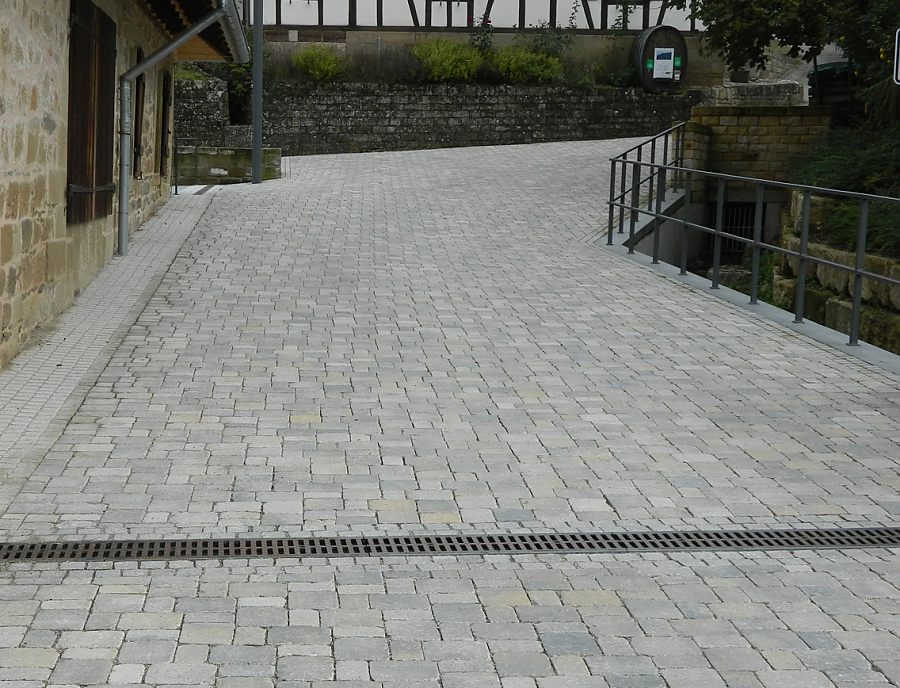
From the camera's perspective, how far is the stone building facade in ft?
22.6

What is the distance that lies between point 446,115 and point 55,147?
19.9m

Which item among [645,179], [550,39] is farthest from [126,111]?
[550,39]

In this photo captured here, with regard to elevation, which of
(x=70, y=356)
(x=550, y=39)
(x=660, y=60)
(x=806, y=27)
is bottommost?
(x=70, y=356)

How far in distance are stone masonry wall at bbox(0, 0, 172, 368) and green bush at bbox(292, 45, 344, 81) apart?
60.0ft

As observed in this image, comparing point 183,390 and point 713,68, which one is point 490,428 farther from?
point 713,68

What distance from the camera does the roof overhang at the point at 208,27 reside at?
469 inches

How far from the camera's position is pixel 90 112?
933cm

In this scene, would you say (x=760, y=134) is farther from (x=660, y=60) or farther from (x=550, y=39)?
(x=550, y=39)

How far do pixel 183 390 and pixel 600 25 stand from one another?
26.2 m

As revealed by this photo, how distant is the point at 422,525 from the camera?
457cm

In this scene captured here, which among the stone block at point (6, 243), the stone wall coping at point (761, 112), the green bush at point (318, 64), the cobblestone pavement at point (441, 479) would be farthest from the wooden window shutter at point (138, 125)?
the green bush at point (318, 64)

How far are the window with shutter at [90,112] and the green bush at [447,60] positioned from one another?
17.6 meters

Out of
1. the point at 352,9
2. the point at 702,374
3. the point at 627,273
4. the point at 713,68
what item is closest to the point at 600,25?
the point at 713,68

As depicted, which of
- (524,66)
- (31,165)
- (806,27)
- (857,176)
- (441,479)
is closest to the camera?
(441,479)
